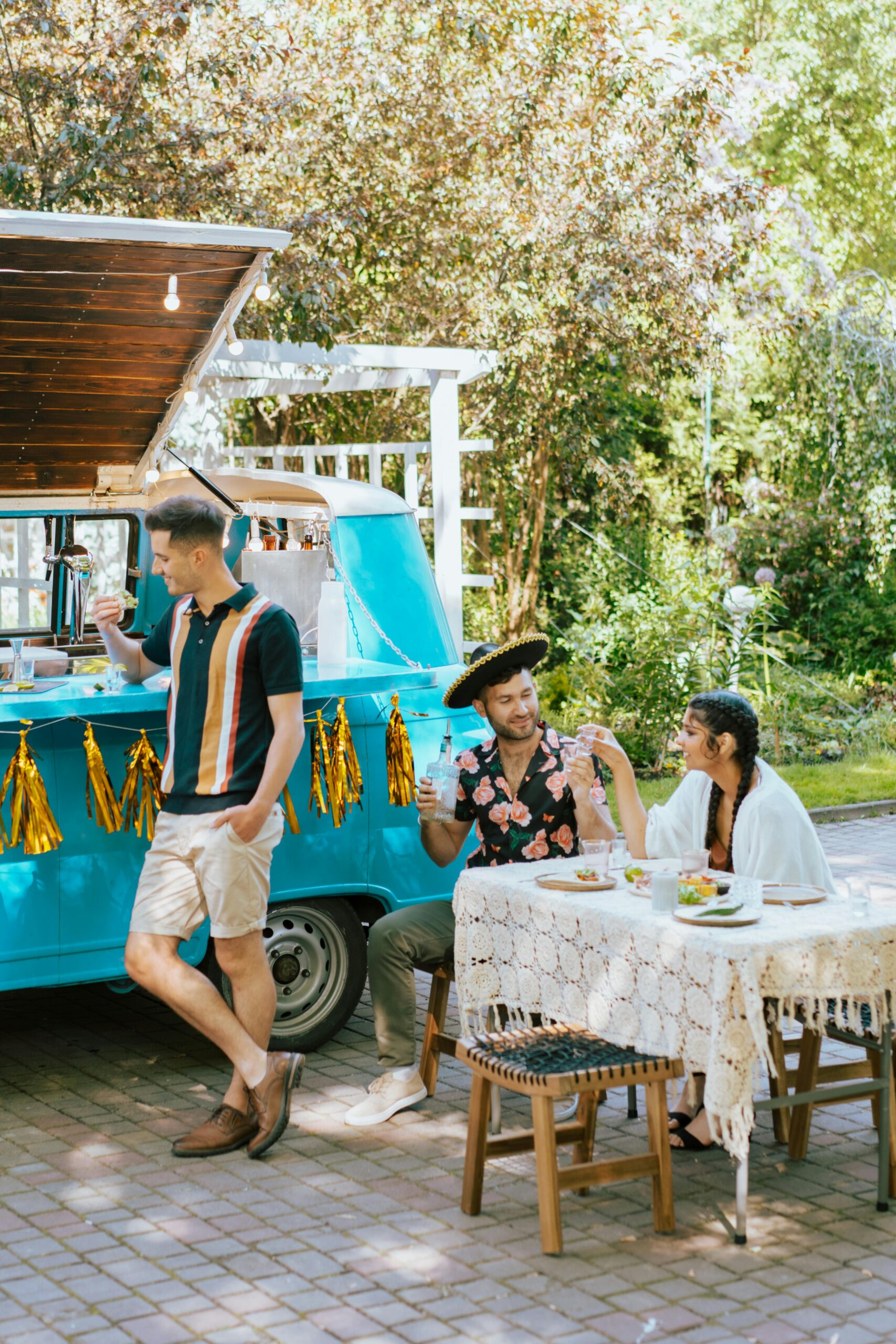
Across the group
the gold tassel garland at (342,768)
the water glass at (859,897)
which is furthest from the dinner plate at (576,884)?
the gold tassel garland at (342,768)

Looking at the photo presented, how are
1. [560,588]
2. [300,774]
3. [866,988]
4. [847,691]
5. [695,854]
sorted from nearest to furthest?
1. [866,988]
2. [695,854]
3. [300,774]
4. [847,691]
5. [560,588]

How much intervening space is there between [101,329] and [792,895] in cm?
356

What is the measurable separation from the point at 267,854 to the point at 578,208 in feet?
27.1

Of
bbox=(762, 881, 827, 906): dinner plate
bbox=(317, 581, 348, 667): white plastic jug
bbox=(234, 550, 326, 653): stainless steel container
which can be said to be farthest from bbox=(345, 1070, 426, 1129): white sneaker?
bbox=(234, 550, 326, 653): stainless steel container

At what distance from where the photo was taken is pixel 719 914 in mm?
4277

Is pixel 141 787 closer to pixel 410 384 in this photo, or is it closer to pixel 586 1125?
pixel 586 1125

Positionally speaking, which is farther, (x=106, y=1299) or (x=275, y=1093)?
(x=275, y=1093)

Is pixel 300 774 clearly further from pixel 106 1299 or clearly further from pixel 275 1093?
pixel 106 1299

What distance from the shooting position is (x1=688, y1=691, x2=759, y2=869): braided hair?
4961mm

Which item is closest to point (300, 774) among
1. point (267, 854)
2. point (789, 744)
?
point (267, 854)

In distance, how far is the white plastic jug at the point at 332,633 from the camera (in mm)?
5988

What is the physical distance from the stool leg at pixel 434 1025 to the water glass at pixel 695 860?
1.08 m

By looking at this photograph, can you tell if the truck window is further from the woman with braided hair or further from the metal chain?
the woman with braided hair

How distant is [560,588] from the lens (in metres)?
17.4
